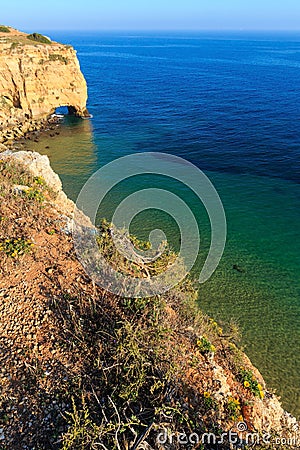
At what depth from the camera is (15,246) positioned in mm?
9898

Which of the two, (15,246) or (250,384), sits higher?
(15,246)

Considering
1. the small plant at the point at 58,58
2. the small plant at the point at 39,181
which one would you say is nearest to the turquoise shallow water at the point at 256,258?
the small plant at the point at 39,181

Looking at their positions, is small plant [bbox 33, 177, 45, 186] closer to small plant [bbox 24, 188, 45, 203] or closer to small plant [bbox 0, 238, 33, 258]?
small plant [bbox 24, 188, 45, 203]

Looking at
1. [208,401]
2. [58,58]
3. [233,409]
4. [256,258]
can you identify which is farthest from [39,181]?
[58,58]

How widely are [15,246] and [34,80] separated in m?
40.7

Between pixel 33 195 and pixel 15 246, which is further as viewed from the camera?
pixel 33 195

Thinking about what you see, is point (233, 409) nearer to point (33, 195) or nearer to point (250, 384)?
point (250, 384)

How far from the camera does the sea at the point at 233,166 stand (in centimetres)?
1517

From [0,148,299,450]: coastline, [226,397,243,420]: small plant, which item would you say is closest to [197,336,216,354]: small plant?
[0,148,299,450]: coastline

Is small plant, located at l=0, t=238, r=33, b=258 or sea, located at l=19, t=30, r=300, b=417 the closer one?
small plant, located at l=0, t=238, r=33, b=258

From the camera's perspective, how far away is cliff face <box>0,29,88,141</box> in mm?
41938

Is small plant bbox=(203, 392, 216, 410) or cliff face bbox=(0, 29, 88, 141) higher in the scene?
cliff face bbox=(0, 29, 88, 141)

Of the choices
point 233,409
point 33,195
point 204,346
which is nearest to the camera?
point 233,409

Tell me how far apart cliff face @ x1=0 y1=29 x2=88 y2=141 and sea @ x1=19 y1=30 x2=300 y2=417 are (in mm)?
3748
